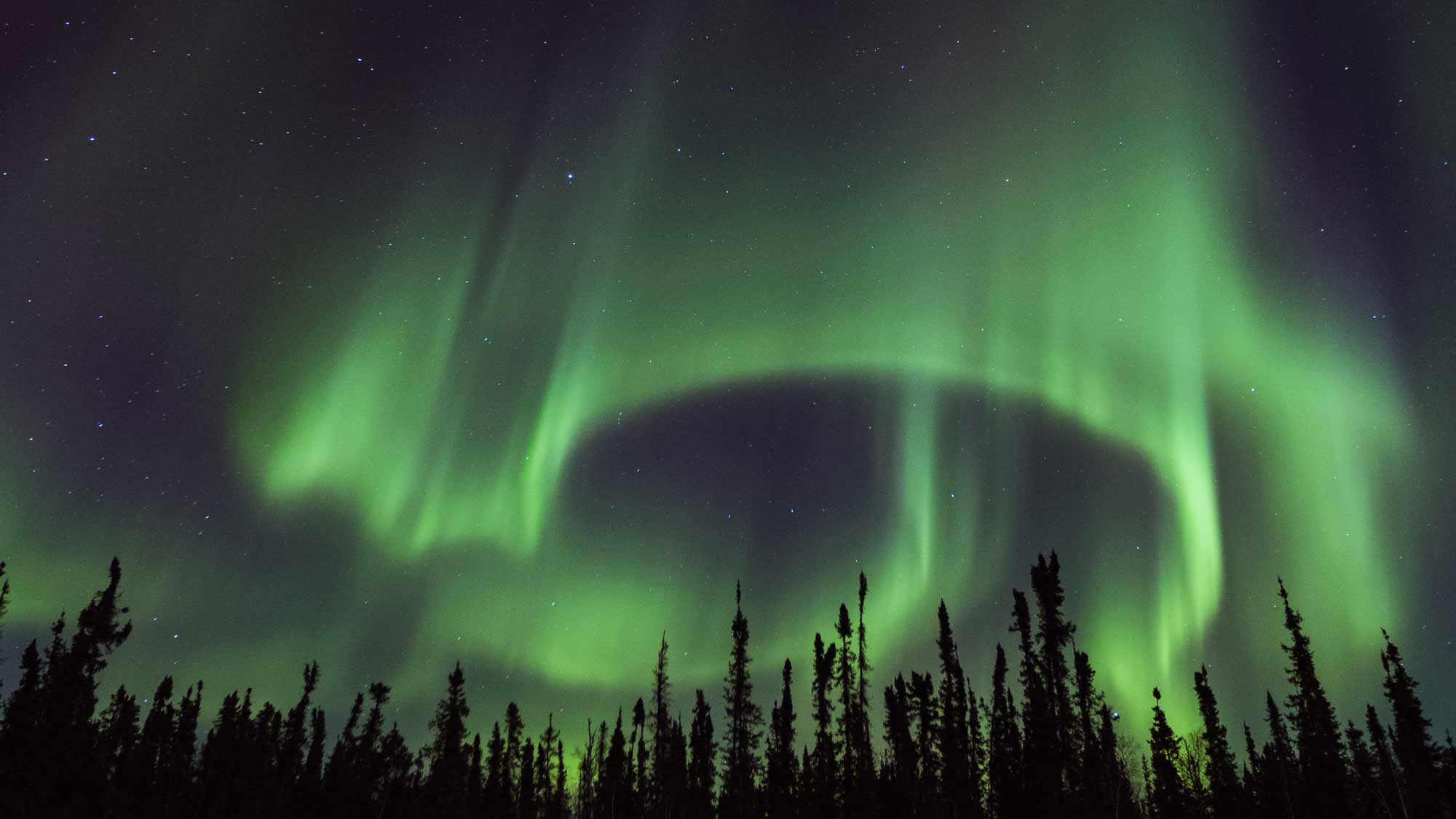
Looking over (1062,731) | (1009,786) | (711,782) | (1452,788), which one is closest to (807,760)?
(711,782)

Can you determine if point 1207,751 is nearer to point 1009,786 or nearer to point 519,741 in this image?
point 1009,786

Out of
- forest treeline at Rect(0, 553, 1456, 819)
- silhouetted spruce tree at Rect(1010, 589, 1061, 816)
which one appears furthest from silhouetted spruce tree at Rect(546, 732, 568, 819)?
silhouetted spruce tree at Rect(1010, 589, 1061, 816)

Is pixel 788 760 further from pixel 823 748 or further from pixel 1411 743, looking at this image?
pixel 1411 743

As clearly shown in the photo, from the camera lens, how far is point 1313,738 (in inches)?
2480

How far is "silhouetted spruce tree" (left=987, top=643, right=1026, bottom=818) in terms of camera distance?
114 feet

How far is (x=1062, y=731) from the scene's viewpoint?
51375 millimetres

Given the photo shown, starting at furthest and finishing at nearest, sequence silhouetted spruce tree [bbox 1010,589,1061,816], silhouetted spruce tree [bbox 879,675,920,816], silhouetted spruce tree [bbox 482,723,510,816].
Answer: silhouetted spruce tree [bbox 482,723,510,816] < silhouetted spruce tree [bbox 879,675,920,816] < silhouetted spruce tree [bbox 1010,589,1061,816]

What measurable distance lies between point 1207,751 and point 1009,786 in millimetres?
52103

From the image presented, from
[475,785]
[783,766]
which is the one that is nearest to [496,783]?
[475,785]

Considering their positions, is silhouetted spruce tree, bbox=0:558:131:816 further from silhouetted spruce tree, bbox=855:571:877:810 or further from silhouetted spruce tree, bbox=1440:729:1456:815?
silhouetted spruce tree, bbox=1440:729:1456:815

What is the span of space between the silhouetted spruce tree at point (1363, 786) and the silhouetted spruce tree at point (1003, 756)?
22518 millimetres

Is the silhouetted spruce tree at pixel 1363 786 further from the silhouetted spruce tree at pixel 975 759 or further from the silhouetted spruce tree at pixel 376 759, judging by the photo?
the silhouetted spruce tree at pixel 376 759

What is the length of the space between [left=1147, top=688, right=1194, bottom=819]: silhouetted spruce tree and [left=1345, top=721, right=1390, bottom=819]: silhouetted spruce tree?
35.1ft

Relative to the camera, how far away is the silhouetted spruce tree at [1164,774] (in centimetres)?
5623
